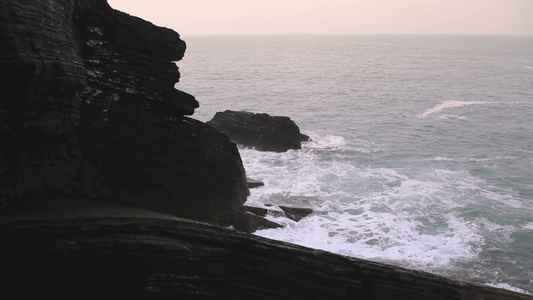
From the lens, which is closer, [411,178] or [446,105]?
[411,178]

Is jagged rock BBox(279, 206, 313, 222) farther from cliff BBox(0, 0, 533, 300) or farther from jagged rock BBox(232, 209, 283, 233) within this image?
cliff BBox(0, 0, 533, 300)

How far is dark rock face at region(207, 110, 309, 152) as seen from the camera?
34438 mm

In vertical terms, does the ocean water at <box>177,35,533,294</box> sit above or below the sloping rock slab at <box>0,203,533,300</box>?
below

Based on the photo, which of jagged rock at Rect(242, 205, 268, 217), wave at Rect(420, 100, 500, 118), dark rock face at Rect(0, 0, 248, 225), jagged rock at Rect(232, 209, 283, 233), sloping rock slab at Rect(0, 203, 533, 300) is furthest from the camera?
wave at Rect(420, 100, 500, 118)

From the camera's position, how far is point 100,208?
34.9ft

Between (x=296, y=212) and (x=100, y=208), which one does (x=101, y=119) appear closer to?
(x=100, y=208)

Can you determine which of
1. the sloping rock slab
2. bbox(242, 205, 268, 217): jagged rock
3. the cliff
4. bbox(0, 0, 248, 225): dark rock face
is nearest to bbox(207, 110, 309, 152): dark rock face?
bbox(242, 205, 268, 217): jagged rock

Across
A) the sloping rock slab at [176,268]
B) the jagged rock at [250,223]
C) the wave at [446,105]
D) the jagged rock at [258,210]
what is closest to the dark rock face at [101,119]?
the jagged rock at [250,223]

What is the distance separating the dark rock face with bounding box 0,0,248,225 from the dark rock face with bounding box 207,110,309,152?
55.8 feet

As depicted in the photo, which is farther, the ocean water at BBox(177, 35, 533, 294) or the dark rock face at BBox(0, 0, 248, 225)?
the ocean water at BBox(177, 35, 533, 294)

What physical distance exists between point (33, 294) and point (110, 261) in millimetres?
1623

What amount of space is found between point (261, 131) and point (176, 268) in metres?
26.5

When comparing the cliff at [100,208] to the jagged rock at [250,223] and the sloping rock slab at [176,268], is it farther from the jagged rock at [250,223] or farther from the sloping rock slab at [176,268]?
the jagged rock at [250,223]

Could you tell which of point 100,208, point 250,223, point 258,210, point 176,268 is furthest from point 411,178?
point 176,268
